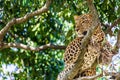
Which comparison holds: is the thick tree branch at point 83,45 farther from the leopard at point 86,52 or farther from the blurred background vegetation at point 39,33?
the blurred background vegetation at point 39,33

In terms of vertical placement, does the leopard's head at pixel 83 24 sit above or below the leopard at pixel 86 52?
above

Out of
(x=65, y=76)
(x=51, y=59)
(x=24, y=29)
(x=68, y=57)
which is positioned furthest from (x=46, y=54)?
(x=65, y=76)

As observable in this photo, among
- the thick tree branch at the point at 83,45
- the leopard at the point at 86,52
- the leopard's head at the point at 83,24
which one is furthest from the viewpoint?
the leopard's head at the point at 83,24

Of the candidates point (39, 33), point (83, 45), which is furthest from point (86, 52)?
Result: point (39, 33)

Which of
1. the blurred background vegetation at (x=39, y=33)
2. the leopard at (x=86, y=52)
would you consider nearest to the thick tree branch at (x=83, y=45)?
the leopard at (x=86, y=52)

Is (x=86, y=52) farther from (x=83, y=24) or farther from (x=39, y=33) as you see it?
(x=39, y=33)

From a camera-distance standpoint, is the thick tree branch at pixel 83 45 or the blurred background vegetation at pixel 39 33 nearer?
the thick tree branch at pixel 83 45

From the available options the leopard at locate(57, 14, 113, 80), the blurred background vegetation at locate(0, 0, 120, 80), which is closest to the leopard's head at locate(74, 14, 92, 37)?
the leopard at locate(57, 14, 113, 80)

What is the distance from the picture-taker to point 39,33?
4742mm

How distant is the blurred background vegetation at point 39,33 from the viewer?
473 cm

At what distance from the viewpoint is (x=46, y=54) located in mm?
4887

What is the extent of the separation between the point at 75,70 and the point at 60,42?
1.93 metres

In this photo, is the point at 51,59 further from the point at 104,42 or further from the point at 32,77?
the point at 104,42

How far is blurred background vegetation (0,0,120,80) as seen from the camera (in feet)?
15.5
